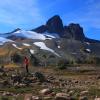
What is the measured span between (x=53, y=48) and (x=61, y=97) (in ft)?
571

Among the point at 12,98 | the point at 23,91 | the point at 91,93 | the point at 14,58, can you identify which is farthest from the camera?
the point at 14,58

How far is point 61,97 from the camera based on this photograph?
2355cm

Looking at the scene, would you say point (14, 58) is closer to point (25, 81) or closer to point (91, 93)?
point (25, 81)

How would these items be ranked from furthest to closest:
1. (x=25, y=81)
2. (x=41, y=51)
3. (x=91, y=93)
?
1. (x=41, y=51)
2. (x=25, y=81)
3. (x=91, y=93)

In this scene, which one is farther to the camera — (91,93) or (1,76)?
(1,76)

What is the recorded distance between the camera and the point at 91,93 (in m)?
27.7

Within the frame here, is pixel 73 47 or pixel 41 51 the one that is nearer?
pixel 41 51

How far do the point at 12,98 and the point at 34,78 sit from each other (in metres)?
16.7

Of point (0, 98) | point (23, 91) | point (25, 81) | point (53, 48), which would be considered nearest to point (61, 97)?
point (0, 98)

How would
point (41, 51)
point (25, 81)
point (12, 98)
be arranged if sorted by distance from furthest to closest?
point (41, 51), point (25, 81), point (12, 98)

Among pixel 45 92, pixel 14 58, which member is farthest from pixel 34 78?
pixel 14 58

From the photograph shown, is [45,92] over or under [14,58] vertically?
under

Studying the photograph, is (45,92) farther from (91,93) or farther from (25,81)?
(25,81)

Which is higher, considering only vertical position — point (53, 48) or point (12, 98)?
point (53, 48)
